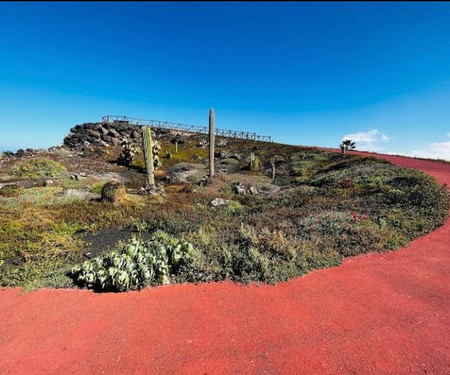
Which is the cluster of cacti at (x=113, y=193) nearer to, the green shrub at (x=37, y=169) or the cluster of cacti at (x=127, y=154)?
the green shrub at (x=37, y=169)

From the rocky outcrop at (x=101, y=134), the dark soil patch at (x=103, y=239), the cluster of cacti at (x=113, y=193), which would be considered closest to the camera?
the dark soil patch at (x=103, y=239)

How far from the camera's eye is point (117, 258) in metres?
5.38

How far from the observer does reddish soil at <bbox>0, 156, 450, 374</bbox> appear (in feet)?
11.5

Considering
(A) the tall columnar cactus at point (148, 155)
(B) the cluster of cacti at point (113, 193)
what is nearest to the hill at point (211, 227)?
(B) the cluster of cacti at point (113, 193)

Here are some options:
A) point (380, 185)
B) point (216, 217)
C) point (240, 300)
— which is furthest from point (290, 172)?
point (240, 300)

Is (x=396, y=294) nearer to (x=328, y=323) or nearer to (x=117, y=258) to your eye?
(x=328, y=323)

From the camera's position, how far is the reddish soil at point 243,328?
11.5 ft

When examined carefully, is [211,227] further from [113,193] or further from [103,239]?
[113,193]

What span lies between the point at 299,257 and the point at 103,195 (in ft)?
32.1

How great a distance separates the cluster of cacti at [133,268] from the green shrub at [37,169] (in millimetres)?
→ 17928

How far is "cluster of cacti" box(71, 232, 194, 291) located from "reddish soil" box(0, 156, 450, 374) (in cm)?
25

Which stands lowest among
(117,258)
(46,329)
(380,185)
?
(46,329)

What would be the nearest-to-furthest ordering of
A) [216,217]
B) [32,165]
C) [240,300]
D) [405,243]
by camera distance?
[240,300]
[405,243]
[216,217]
[32,165]

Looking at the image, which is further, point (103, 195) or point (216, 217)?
Answer: point (103, 195)
